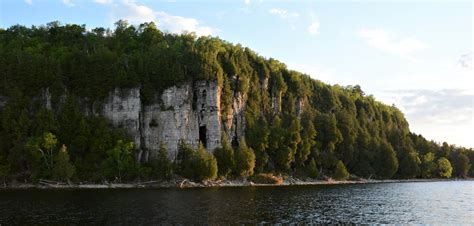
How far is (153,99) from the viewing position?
122688 millimetres

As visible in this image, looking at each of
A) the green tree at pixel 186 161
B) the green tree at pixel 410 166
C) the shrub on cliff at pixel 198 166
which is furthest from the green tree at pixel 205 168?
the green tree at pixel 410 166

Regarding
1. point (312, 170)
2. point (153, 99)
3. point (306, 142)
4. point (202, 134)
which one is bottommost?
point (312, 170)

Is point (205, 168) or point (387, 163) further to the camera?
point (387, 163)

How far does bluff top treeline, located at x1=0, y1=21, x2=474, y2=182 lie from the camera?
351ft

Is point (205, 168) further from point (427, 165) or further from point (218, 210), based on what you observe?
point (427, 165)

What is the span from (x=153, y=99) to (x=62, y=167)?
32726 millimetres

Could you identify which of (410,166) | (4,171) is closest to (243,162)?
(4,171)

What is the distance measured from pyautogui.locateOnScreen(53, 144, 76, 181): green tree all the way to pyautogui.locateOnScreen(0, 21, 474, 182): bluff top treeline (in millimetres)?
236

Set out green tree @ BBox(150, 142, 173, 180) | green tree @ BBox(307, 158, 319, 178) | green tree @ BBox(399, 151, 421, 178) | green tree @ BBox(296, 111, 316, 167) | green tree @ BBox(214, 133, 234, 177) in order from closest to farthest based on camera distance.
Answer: green tree @ BBox(150, 142, 173, 180), green tree @ BBox(214, 133, 234, 177), green tree @ BBox(307, 158, 319, 178), green tree @ BBox(296, 111, 316, 167), green tree @ BBox(399, 151, 421, 178)

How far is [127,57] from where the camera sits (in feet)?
422

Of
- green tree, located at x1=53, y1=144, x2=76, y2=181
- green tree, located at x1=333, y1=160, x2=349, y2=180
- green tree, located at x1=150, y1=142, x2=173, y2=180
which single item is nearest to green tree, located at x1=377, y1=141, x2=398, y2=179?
green tree, located at x1=333, y1=160, x2=349, y2=180

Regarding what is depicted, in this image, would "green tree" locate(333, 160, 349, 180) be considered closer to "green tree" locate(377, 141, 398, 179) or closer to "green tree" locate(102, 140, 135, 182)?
"green tree" locate(377, 141, 398, 179)

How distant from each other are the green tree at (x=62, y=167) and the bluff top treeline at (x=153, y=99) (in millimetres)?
236

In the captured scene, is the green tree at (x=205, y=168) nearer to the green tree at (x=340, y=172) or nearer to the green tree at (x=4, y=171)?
the green tree at (x=4, y=171)
